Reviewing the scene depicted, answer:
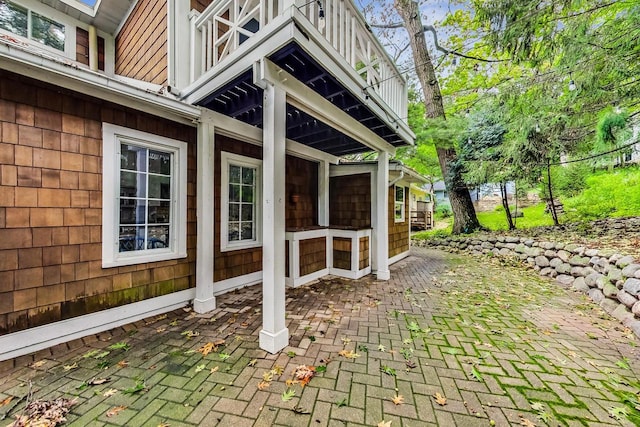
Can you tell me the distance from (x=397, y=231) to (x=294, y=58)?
18.8 ft

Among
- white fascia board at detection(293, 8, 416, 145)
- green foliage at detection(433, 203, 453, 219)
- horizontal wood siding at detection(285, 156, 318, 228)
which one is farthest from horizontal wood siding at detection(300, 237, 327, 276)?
green foliage at detection(433, 203, 453, 219)

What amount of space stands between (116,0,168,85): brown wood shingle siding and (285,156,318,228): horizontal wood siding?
2762mm

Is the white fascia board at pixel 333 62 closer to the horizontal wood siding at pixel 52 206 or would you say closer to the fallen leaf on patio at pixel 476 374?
the horizontal wood siding at pixel 52 206

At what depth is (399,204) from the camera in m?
7.50

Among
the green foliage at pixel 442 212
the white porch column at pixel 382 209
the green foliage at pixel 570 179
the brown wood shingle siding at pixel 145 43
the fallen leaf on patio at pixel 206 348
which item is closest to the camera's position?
the fallen leaf on patio at pixel 206 348

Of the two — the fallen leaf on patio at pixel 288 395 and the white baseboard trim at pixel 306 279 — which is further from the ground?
the white baseboard trim at pixel 306 279

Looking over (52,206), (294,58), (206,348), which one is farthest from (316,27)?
(206,348)

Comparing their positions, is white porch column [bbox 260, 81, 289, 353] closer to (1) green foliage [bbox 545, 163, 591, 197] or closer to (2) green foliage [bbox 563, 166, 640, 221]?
(2) green foliage [bbox 563, 166, 640, 221]

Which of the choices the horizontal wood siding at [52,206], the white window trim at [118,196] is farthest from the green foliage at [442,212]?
the horizontal wood siding at [52,206]

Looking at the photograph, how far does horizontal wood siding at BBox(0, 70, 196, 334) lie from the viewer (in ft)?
7.99

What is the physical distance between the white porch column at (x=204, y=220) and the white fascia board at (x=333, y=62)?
195cm

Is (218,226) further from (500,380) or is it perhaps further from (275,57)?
(500,380)

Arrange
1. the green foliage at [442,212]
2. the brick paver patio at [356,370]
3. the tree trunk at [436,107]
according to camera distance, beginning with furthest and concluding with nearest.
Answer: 1. the green foliage at [442,212]
2. the tree trunk at [436,107]
3. the brick paver patio at [356,370]

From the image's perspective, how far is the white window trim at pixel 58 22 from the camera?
461 cm
